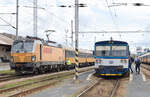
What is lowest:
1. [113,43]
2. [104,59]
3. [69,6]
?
[104,59]

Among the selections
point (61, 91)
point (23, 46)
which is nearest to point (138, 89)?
point (61, 91)

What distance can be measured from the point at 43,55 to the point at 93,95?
37.1 feet

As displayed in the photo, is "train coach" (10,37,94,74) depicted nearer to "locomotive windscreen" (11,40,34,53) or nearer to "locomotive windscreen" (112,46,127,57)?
"locomotive windscreen" (11,40,34,53)

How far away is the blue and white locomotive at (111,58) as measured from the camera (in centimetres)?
1672

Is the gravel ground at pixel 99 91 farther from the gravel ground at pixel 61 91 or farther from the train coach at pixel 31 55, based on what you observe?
the train coach at pixel 31 55

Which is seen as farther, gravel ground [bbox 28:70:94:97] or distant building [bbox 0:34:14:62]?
distant building [bbox 0:34:14:62]

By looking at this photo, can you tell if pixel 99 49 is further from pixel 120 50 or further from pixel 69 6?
pixel 69 6

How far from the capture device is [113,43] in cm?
1748

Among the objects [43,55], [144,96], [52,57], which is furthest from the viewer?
[52,57]

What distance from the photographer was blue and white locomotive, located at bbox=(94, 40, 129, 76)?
658 inches

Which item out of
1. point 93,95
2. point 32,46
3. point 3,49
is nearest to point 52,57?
point 32,46

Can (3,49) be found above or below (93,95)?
above

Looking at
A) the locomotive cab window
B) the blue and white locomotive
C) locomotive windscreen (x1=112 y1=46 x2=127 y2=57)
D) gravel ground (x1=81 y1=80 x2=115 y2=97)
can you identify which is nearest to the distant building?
the locomotive cab window

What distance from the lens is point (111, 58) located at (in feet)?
55.5
